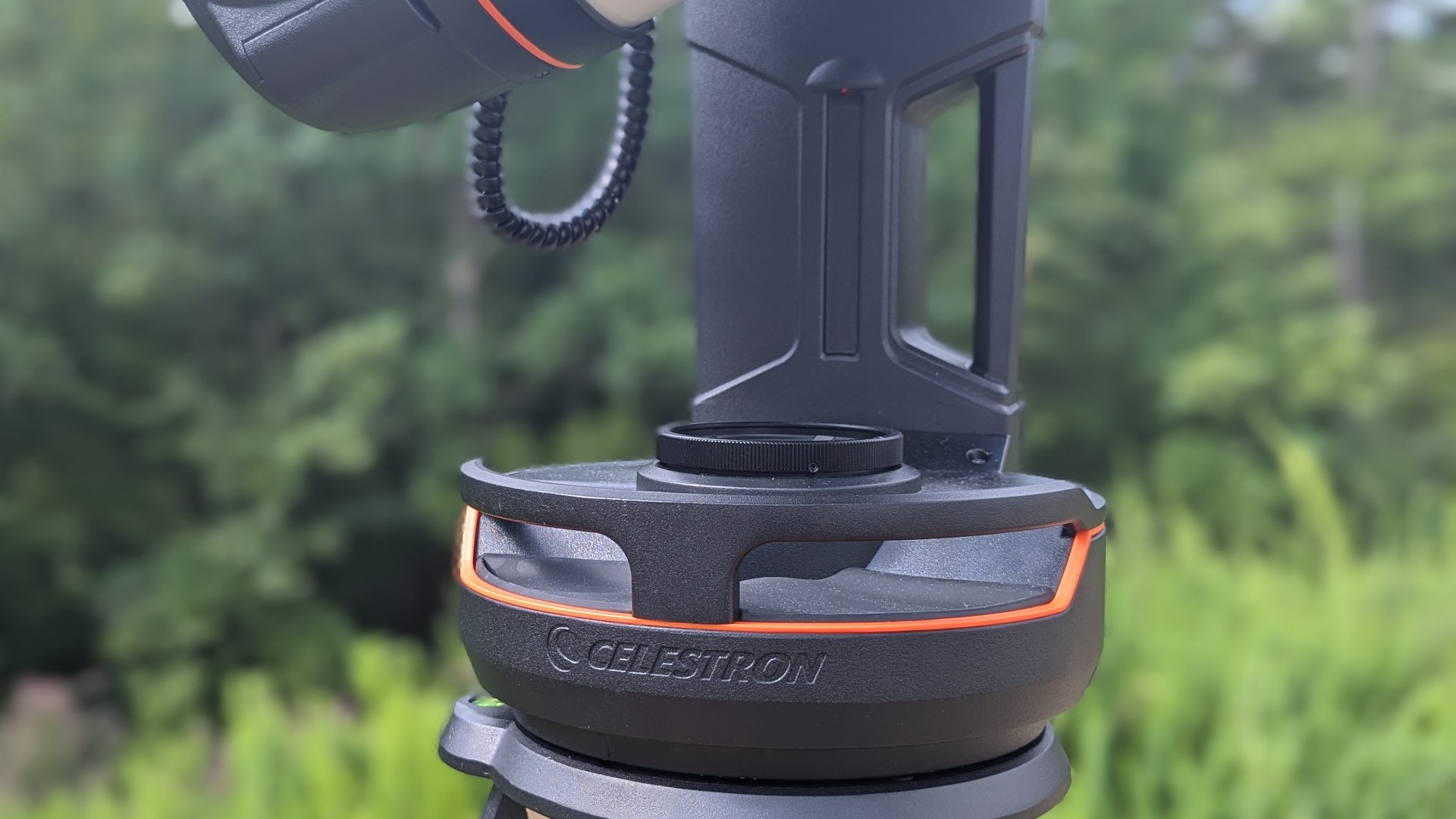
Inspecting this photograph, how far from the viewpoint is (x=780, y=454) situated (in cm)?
49

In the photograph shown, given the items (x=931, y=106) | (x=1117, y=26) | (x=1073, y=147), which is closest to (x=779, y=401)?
(x=931, y=106)

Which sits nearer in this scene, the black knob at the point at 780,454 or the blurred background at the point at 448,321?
the black knob at the point at 780,454

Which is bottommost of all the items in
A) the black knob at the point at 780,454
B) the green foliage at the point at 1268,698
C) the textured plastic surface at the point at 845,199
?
the green foliage at the point at 1268,698

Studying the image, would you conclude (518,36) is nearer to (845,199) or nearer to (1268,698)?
(845,199)

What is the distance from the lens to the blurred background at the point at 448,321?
15.4 ft

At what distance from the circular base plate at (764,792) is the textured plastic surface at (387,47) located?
30 centimetres

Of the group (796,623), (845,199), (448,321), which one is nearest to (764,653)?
(796,623)

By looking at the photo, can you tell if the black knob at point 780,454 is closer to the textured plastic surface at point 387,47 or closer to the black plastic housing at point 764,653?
the black plastic housing at point 764,653

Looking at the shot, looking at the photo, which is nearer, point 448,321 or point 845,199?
point 845,199

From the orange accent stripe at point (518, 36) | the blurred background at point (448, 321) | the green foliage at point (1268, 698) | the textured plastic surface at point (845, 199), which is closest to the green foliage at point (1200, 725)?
the green foliage at point (1268, 698)

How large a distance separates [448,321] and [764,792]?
5007mm

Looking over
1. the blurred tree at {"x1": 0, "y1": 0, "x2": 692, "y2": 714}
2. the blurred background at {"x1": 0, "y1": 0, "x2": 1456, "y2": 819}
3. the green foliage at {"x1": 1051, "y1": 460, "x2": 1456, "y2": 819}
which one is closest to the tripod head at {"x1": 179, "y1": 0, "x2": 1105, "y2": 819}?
the green foliage at {"x1": 1051, "y1": 460, "x2": 1456, "y2": 819}

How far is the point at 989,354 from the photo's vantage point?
635 millimetres

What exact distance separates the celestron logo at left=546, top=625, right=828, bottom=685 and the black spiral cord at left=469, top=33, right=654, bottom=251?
0.87ft
